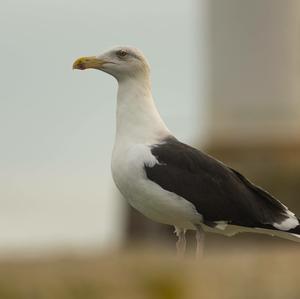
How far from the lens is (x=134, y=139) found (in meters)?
8.45

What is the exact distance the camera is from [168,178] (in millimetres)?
8461

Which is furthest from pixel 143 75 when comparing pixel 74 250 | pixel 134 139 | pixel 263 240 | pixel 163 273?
pixel 263 240

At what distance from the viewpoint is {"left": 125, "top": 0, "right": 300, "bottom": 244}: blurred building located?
20359 mm

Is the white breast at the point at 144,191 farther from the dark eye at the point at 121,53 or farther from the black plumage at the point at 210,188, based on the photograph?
the dark eye at the point at 121,53

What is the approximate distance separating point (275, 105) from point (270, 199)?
12147mm

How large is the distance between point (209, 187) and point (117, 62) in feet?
2.58

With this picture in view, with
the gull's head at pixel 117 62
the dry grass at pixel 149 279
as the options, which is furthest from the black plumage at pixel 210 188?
the gull's head at pixel 117 62

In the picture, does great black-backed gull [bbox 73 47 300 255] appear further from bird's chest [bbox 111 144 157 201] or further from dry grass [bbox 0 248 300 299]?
dry grass [bbox 0 248 300 299]

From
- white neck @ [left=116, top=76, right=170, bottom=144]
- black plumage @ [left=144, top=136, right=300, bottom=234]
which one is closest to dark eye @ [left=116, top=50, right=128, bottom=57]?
white neck @ [left=116, top=76, right=170, bottom=144]

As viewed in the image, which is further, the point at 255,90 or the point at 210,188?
the point at 255,90

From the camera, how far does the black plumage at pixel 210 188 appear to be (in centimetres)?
842

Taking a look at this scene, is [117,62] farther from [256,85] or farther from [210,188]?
[256,85]

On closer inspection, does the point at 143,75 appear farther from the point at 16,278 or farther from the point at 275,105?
the point at 275,105

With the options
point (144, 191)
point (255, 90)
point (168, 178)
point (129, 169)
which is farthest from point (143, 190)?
point (255, 90)
